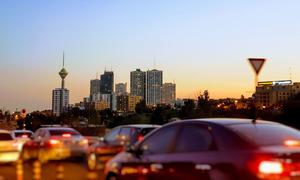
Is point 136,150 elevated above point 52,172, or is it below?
above

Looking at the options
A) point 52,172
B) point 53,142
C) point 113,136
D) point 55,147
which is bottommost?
point 52,172

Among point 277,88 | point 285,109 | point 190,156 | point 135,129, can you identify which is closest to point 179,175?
point 190,156

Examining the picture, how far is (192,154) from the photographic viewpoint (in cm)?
757

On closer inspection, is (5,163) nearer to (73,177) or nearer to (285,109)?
(73,177)

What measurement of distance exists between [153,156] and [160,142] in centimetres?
24

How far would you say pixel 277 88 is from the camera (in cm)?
10262

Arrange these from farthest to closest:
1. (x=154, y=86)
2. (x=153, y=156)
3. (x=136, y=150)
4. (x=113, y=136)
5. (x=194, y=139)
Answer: (x=154, y=86), (x=113, y=136), (x=136, y=150), (x=153, y=156), (x=194, y=139)

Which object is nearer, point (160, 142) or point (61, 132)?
point (160, 142)

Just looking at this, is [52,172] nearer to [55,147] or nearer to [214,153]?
[55,147]

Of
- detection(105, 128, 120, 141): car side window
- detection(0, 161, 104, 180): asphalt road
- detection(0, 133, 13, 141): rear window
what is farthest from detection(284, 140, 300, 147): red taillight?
detection(0, 133, 13, 141): rear window

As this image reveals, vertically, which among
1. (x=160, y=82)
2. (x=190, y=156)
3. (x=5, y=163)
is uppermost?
(x=160, y=82)

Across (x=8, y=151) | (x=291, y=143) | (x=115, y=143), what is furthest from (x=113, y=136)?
(x=291, y=143)

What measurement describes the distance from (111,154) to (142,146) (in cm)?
848

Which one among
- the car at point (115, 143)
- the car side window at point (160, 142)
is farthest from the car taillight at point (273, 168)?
the car at point (115, 143)
